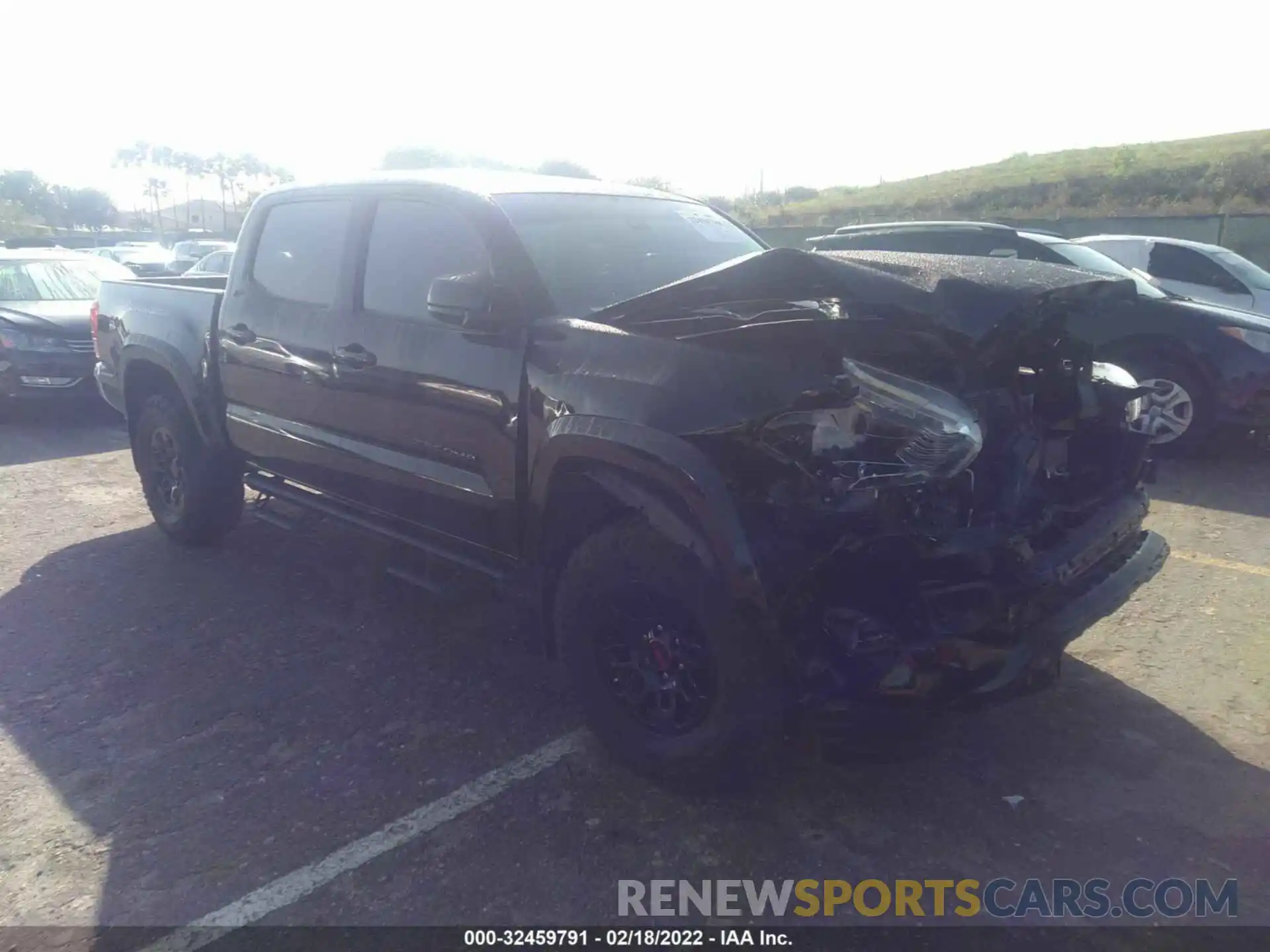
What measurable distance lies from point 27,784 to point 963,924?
3033 mm

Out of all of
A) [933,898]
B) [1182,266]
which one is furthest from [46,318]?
[1182,266]

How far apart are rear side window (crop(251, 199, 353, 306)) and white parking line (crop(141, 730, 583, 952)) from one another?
2.19m

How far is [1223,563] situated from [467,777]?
4112mm

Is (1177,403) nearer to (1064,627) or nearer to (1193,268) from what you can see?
(1193,268)

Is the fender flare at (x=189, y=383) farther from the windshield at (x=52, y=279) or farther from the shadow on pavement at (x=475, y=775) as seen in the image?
the windshield at (x=52, y=279)

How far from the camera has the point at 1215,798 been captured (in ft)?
10.4

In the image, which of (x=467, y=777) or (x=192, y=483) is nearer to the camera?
(x=467, y=777)

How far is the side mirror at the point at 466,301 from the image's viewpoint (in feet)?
11.2

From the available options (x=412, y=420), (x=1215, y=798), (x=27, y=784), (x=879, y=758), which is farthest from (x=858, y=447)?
(x=27, y=784)

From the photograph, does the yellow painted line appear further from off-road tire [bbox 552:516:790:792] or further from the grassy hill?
the grassy hill

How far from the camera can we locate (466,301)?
11.2ft

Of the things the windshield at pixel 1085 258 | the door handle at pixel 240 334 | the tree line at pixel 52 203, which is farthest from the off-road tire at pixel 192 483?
the tree line at pixel 52 203

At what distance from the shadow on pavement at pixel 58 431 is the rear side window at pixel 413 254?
5.40 metres

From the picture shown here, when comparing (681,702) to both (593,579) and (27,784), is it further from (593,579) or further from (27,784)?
(27,784)
